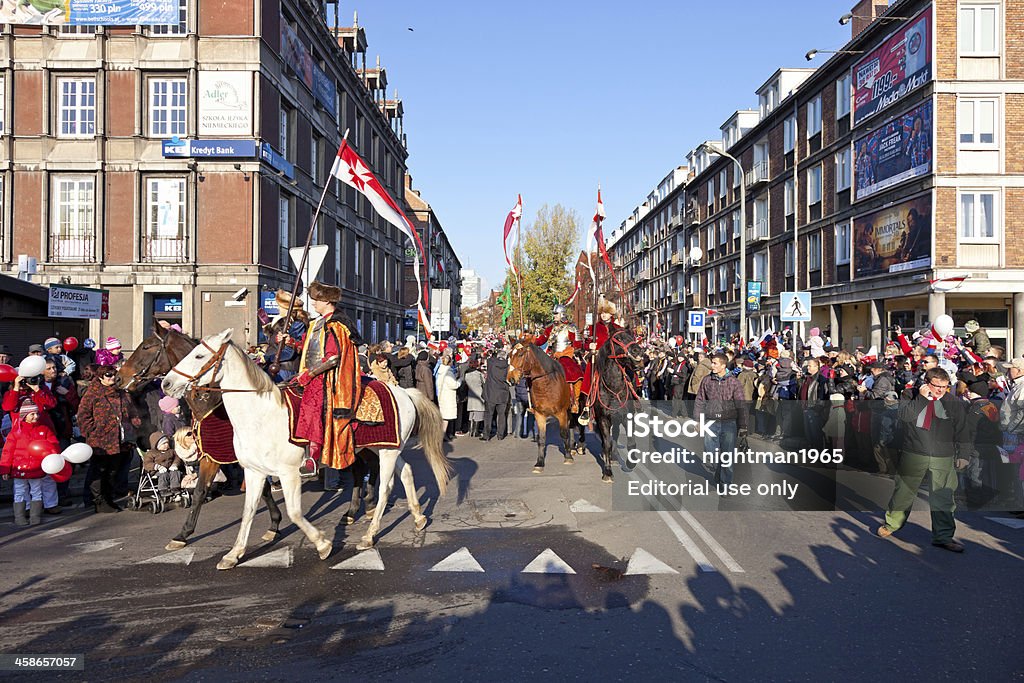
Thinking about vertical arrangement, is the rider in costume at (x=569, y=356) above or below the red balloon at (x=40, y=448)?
above

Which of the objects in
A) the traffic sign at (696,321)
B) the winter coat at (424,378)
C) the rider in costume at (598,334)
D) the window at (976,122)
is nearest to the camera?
the rider in costume at (598,334)

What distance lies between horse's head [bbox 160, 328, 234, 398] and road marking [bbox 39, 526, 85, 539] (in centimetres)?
275

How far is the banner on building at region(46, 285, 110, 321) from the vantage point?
1466 centimetres

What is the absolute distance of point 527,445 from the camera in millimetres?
15977

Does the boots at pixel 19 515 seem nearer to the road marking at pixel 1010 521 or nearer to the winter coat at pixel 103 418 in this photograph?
the winter coat at pixel 103 418

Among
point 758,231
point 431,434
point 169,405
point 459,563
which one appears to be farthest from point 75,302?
point 758,231

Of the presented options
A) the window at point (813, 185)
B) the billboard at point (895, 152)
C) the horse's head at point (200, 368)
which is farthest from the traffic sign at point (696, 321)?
the horse's head at point (200, 368)

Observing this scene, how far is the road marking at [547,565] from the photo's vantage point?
23.1 feet

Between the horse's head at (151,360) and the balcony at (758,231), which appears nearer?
the horse's head at (151,360)

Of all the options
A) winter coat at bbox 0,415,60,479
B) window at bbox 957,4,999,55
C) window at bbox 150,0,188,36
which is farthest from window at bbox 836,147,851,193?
winter coat at bbox 0,415,60,479

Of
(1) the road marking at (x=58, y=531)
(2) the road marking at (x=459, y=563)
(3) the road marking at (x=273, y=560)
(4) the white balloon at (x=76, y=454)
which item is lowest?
(1) the road marking at (x=58, y=531)

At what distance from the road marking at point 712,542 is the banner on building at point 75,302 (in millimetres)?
12539

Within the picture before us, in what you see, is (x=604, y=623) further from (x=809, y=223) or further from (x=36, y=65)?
(x=809, y=223)

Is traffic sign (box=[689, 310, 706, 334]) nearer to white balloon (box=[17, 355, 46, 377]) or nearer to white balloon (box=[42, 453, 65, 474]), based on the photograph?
white balloon (box=[17, 355, 46, 377])
